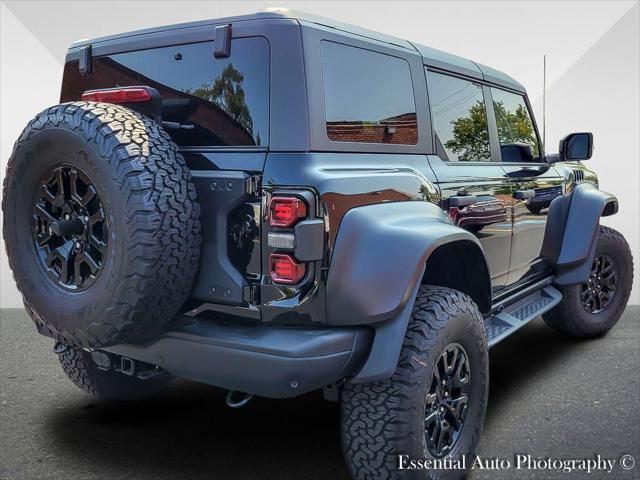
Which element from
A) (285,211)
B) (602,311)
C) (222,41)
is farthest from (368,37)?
(602,311)

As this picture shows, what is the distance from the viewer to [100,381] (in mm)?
3547

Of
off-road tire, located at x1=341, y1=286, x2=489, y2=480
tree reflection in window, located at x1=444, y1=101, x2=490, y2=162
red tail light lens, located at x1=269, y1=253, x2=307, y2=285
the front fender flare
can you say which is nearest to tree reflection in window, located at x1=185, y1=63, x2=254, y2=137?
red tail light lens, located at x1=269, y1=253, x2=307, y2=285

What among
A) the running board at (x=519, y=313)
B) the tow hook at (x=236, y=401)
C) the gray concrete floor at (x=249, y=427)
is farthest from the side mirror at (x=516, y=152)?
the tow hook at (x=236, y=401)

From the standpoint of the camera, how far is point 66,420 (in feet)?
11.5

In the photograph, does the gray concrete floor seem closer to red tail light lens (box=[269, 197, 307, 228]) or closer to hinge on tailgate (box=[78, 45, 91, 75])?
red tail light lens (box=[269, 197, 307, 228])

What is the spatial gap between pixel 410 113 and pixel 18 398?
9.19ft

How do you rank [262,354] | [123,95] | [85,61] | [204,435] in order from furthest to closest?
[204,435]
[85,61]
[123,95]
[262,354]

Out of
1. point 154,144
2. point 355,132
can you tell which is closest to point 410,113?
point 355,132

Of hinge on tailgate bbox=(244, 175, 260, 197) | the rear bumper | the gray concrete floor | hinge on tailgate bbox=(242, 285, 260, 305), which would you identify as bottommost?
the gray concrete floor

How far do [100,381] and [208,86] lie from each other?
1803mm

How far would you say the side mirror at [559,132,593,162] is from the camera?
4582mm

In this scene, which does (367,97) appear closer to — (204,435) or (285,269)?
(285,269)

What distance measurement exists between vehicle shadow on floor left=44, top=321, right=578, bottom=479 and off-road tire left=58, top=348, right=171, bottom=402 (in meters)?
0.10

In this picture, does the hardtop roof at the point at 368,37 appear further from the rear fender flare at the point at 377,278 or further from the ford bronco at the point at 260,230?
the rear fender flare at the point at 377,278
